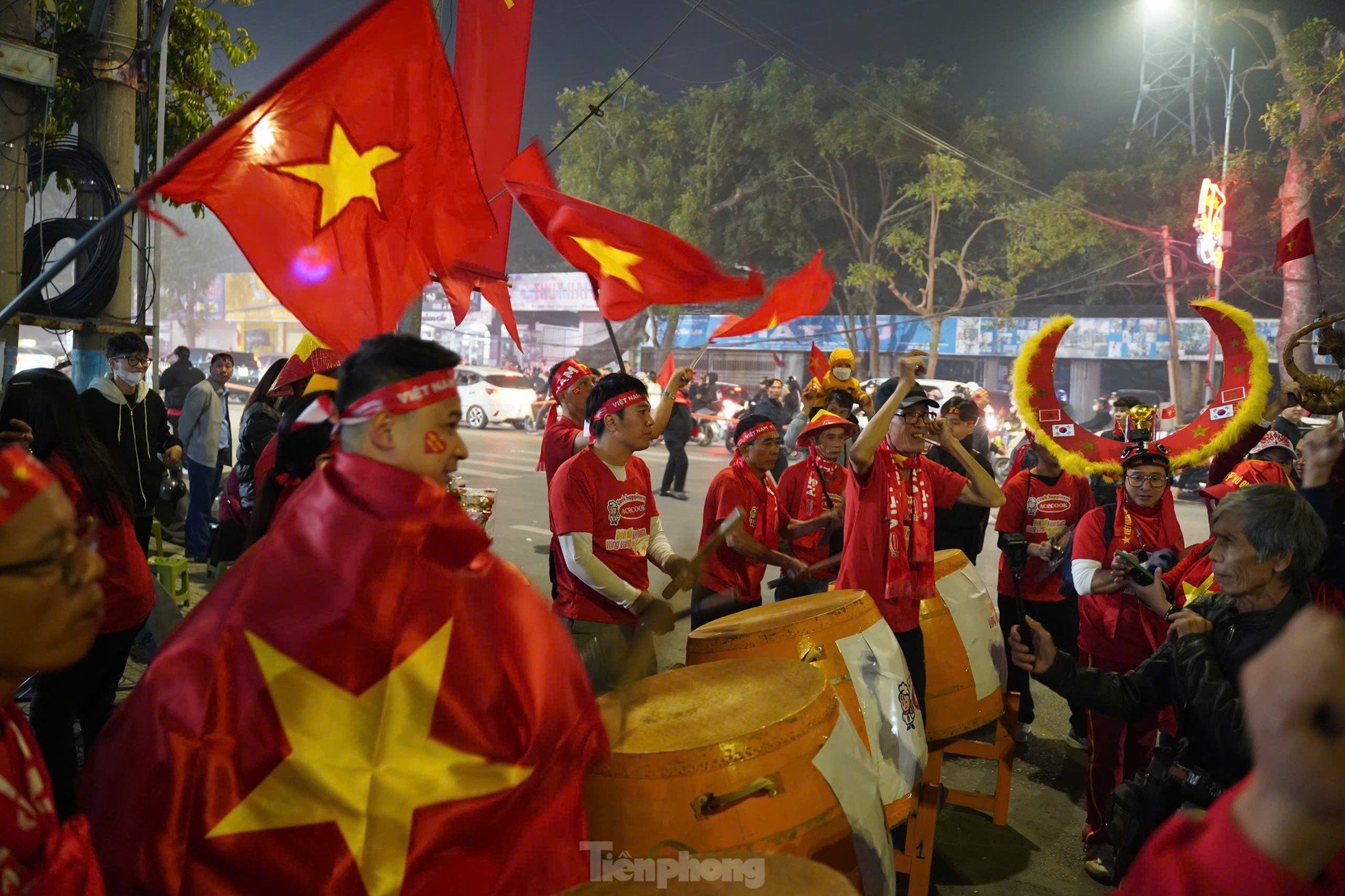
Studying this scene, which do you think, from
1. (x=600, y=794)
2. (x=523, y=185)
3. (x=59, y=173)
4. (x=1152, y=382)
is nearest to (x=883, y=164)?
(x=1152, y=382)

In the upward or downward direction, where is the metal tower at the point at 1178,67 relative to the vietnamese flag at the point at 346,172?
upward

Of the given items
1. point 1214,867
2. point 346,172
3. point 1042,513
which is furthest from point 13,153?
point 1214,867

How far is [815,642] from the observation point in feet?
11.1

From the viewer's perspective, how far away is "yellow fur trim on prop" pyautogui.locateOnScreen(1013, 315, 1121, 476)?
4941mm

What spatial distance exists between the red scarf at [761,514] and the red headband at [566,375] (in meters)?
1.52

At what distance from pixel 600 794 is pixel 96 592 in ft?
4.36

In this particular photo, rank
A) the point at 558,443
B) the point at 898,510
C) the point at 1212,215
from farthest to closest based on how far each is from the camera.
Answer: the point at 1212,215
the point at 558,443
the point at 898,510

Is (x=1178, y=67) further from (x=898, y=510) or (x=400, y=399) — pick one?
(x=400, y=399)

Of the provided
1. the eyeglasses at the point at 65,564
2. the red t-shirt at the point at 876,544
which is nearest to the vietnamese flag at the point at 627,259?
the red t-shirt at the point at 876,544

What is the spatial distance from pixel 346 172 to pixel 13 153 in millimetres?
5413

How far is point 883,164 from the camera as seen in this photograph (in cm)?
3194

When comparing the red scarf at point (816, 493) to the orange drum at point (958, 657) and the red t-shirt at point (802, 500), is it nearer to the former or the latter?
the red t-shirt at point (802, 500)

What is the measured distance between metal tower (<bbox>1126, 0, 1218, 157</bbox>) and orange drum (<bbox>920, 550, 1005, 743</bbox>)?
32.9 meters

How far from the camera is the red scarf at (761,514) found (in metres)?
5.43
